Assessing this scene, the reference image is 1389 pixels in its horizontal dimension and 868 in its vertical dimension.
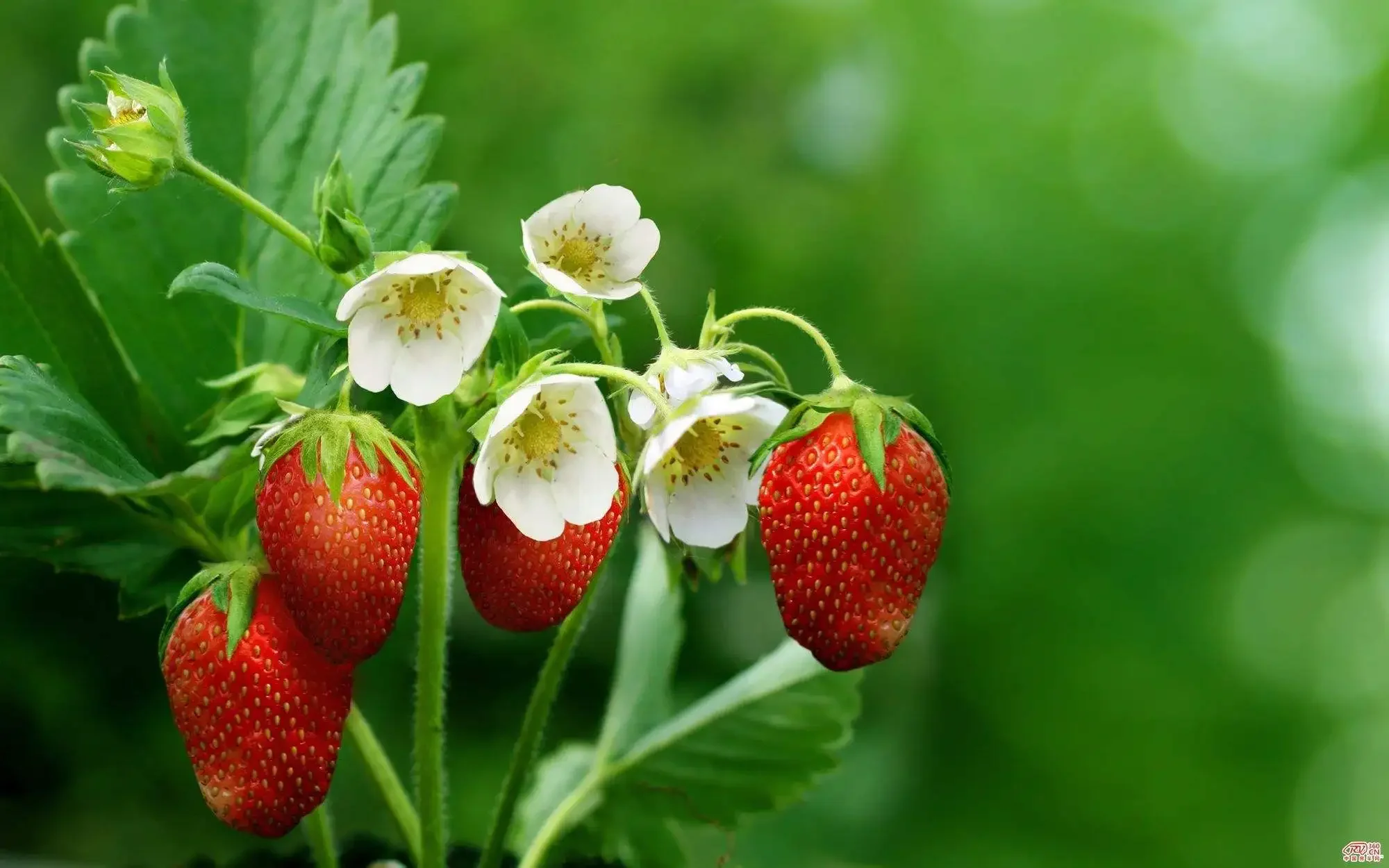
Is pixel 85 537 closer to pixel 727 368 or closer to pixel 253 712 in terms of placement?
pixel 253 712

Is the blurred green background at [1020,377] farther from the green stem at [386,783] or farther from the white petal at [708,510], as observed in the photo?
the white petal at [708,510]

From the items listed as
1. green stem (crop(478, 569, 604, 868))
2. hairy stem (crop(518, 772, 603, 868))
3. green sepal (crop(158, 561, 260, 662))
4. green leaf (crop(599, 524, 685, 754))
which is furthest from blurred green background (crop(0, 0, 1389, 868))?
green sepal (crop(158, 561, 260, 662))

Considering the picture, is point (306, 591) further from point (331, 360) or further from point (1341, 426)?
point (1341, 426)

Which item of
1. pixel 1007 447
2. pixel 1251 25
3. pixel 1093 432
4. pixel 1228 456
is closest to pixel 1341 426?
pixel 1228 456

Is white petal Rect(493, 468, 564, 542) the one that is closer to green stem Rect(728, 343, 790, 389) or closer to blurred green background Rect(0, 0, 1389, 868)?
green stem Rect(728, 343, 790, 389)

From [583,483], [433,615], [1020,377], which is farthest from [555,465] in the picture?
[1020,377]
